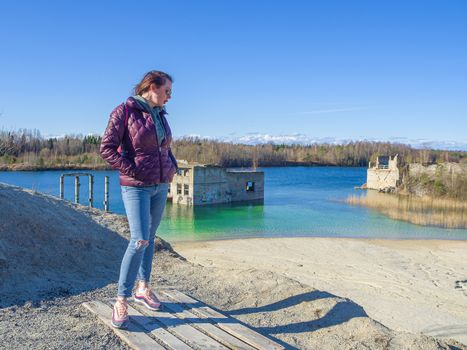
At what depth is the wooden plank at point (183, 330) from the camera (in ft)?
11.9

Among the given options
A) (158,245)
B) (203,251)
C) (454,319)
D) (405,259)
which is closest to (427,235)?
(405,259)

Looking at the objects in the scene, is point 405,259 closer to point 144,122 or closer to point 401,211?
point 144,122

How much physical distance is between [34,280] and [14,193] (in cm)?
329

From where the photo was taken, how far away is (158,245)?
27.7 feet

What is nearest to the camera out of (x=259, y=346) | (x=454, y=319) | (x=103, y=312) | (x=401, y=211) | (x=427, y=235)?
(x=259, y=346)

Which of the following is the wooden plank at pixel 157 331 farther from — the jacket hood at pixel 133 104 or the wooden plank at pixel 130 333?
the jacket hood at pixel 133 104

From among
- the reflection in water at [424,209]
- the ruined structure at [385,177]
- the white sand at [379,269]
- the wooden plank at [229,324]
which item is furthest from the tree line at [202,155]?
the wooden plank at [229,324]

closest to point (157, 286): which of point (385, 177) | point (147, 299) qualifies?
point (147, 299)

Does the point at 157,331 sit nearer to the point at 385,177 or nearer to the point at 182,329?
the point at 182,329

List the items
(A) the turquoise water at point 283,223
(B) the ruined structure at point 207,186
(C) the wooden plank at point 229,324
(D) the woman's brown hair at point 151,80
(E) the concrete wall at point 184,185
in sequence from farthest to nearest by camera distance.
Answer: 1. (B) the ruined structure at point 207,186
2. (E) the concrete wall at point 184,185
3. (A) the turquoise water at point 283,223
4. (D) the woman's brown hair at point 151,80
5. (C) the wooden plank at point 229,324

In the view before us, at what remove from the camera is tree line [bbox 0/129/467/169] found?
90062 millimetres

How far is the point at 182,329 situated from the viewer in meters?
3.90

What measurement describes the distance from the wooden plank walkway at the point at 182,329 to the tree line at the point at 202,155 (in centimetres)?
5831

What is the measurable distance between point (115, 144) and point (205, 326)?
1.71 meters
